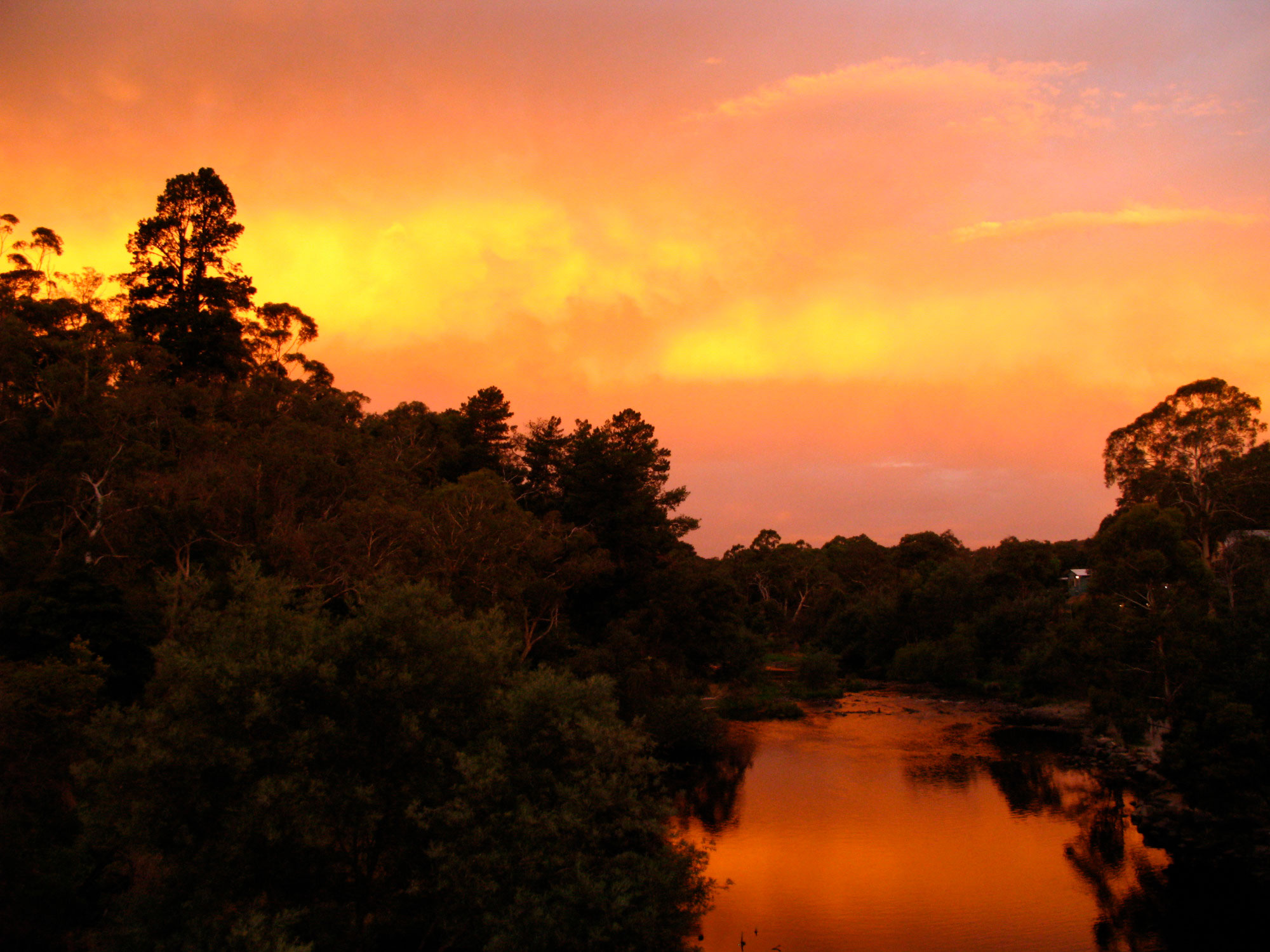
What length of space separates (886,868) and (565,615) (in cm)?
2053

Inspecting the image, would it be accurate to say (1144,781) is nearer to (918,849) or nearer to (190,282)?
(918,849)

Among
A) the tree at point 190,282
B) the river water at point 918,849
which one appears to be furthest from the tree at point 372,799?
the tree at point 190,282

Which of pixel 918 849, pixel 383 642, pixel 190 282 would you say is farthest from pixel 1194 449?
pixel 190 282

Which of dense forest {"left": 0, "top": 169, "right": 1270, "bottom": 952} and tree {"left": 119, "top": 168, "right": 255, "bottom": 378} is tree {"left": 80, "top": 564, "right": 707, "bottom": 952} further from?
tree {"left": 119, "top": 168, "right": 255, "bottom": 378}

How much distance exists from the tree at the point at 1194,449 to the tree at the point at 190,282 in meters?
48.4

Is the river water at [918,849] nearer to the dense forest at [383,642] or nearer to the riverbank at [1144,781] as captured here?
the riverbank at [1144,781]

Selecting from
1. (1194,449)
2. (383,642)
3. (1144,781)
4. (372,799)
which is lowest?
(1144,781)

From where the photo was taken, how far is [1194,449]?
4216 cm

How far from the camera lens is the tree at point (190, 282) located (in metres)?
45.5

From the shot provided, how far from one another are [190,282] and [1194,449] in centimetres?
5287

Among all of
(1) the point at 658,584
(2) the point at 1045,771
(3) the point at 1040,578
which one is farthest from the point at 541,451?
(3) the point at 1040,578

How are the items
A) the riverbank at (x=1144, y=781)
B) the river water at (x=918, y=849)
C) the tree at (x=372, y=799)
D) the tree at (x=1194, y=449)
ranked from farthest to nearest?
the tree at (x=1194, y=449) → the riverbank at (x=1144, y=781) → the river water at (x=918, y=849) → the tree at (x=372, y=799)

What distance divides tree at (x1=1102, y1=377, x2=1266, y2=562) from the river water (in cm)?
1381

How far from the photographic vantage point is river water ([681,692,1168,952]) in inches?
923
